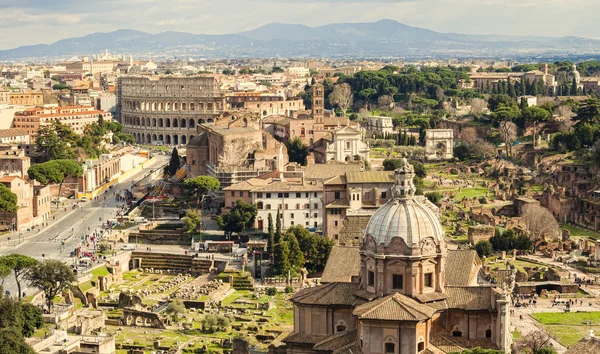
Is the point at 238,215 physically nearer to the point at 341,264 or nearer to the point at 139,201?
the point at 139,201

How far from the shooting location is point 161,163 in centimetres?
10231

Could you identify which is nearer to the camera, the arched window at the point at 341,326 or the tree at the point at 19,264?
the arched window at the point at 341,326

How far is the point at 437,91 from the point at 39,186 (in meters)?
77.2

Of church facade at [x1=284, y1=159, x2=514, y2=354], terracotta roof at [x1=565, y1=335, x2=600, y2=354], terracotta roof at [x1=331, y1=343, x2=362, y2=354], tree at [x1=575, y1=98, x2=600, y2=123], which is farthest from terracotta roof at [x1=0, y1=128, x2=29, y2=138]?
terracotta roof at [x1=565, y1=335, x2=600, y2=354]

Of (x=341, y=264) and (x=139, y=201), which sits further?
(x=139, y=201)

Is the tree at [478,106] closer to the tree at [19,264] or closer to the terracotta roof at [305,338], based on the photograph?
the tree at [19,264]

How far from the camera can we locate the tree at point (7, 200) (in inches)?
2562

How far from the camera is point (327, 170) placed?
68.7 metres


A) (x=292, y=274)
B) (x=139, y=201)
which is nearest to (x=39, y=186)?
(x=139, y=201)

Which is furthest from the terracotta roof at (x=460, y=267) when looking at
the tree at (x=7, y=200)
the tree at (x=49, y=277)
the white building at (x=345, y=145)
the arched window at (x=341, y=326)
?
the white building at (x=345, y=145)

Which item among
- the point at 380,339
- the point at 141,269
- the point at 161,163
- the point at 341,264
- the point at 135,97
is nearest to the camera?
the point at 380,339

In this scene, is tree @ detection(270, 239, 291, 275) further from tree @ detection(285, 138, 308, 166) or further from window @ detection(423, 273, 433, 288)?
tree @ detection(285, 138, 308, 166)

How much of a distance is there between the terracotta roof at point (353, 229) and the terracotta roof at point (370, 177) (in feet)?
14.7

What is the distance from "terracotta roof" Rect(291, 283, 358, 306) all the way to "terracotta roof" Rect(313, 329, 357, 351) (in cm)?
120
